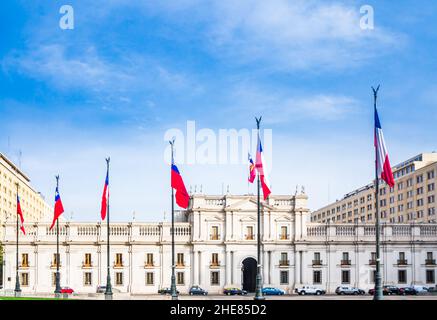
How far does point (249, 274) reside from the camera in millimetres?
90625

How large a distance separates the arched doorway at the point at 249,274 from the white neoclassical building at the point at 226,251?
182mm

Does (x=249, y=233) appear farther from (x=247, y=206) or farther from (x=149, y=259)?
(x=149, y=259)

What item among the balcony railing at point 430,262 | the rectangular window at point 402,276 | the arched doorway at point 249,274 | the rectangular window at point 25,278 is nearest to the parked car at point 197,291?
the arched doorway at point 249,274

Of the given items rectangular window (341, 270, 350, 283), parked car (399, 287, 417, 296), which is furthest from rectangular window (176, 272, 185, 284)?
parked car (399, 287, 417, 296)

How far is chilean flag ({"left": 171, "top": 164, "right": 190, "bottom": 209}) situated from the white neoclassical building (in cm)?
3447

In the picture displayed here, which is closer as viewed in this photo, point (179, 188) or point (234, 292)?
point (179, 188)

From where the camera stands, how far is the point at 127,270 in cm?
8569

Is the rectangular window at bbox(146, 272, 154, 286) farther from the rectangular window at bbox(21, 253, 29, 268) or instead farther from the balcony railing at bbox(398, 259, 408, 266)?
the balcony railing at bbox(398, 259, 408, 266)

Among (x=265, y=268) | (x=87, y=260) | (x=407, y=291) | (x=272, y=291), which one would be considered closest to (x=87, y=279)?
(x=87, y=260)

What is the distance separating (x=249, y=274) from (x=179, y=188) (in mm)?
42490

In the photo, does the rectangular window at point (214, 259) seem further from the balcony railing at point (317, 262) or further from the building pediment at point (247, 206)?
the balcony railing at point (317, 262)
